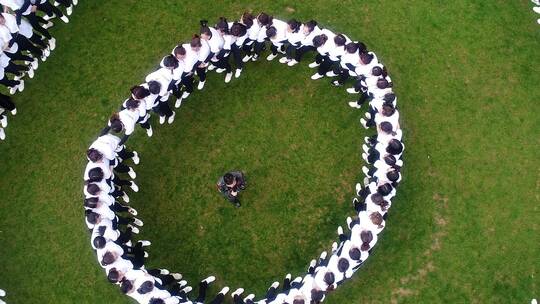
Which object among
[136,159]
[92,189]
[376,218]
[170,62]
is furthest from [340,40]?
[92,189]

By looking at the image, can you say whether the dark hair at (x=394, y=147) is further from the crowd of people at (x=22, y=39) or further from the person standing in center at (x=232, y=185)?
the crowd of people at (x=22, y=39)

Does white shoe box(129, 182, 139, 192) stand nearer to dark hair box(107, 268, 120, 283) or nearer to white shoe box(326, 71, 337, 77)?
dark hair box(107, 268, 120, 283)

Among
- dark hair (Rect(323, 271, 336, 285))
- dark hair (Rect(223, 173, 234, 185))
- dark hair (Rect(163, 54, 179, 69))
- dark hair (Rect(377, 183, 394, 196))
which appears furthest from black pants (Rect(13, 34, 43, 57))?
dark hair (Rect(377, 183, 394, 196))

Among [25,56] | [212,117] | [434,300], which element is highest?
[25,56]

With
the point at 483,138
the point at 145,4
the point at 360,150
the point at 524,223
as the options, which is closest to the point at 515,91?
the point at 483,138

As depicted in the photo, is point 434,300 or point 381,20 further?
point 381,20

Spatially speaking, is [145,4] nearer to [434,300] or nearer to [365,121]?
[365,121]

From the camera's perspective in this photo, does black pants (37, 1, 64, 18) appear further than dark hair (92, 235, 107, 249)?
Yes

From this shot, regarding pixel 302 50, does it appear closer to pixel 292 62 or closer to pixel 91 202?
pixel 292 62
